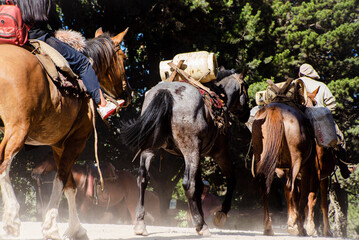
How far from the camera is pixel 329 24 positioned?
607 inches

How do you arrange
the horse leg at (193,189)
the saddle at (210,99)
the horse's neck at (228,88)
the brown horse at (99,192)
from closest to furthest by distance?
the horse leg at (193,189), the saddle at (210,99), the horse's neck at (228,88), the brown horse at (99,192)

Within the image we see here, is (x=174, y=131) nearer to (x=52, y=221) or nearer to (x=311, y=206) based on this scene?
(x=52, y=221)

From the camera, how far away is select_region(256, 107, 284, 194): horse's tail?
766 centimetres

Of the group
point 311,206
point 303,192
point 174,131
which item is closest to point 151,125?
point 174,131

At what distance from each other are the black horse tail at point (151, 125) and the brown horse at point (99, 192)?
214 inches

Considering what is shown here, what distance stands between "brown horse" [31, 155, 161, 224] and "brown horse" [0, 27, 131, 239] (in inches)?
262

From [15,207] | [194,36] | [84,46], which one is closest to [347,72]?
[194,36]

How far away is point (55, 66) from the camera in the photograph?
15.7ft

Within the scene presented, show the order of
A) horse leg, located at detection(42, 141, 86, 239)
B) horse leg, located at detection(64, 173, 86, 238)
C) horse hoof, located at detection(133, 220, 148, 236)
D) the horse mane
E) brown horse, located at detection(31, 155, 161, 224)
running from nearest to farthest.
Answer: horse leg, located at detection(42, 141, 86, 239) → horse leg, located at detection(64, 173, 86, 238) → the horse mane → horse hoof, located at detection(133, 220, 148, 236) → brown horse, located at detection(31, 155, 161, 224)

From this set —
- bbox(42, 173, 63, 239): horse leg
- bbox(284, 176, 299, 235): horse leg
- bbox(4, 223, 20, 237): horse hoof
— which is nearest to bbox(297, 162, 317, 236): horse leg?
bbox(284, 176, 299, 235): horse leg

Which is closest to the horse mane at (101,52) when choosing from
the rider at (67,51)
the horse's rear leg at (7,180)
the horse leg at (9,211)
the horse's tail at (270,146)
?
the rider at (67,51)

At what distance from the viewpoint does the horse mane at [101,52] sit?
564 cm

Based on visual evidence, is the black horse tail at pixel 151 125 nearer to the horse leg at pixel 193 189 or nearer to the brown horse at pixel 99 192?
the horse leg at pixel 193 189

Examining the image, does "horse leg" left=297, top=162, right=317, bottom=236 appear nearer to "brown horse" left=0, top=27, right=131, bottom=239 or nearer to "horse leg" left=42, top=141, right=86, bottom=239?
"brown horse" left=0, top=27, right=131, bottom=239
